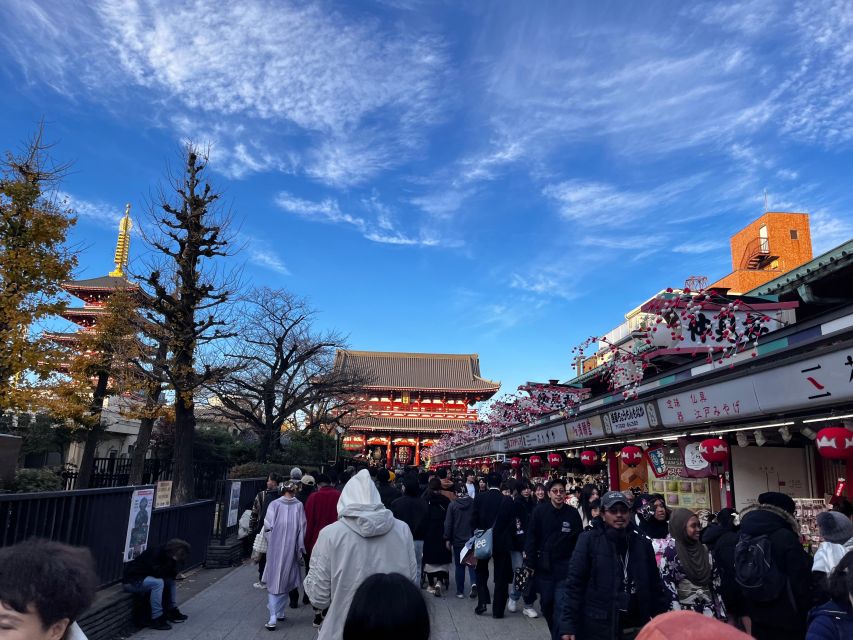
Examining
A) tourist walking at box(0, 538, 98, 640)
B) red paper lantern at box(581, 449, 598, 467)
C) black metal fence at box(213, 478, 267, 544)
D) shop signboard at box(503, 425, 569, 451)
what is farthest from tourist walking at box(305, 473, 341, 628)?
shop signboard at box(503, 425, 569, 451)

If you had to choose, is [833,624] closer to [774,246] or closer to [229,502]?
[229,502]

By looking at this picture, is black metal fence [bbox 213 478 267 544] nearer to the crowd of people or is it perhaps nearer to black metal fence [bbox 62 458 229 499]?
black metal fence [bbox 62 458 229 499]

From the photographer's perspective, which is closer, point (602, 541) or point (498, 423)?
point (602, 541)

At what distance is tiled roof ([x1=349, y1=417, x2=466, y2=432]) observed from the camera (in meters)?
47.3

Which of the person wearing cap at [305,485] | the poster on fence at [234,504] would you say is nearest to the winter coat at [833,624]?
the person wearing cap at [305,485]

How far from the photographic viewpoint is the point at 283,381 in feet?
70.7

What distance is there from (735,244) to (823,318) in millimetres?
29143

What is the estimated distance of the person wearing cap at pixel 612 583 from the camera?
3957mm

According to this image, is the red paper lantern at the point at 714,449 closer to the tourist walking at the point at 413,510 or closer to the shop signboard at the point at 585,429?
the shop signboard at the point at 585,429

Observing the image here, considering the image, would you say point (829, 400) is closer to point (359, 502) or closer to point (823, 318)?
point (823, 318)

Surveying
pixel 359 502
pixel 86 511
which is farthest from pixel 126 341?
pixel 359 502

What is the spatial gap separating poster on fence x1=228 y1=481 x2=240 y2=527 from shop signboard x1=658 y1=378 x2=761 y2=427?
864 centimetres

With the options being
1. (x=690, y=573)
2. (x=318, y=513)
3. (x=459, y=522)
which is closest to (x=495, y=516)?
(x=459, y=522)

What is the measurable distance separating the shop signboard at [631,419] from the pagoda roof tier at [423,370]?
3649 centimetres
